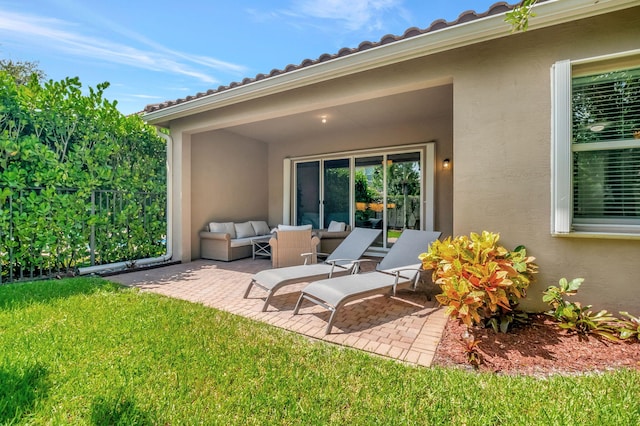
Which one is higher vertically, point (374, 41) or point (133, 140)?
point (374, 41)

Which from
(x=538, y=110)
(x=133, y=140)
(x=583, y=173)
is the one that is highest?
(x=133, y=140)

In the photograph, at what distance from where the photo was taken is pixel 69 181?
20.6ft

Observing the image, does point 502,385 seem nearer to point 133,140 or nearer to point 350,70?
point 350,70

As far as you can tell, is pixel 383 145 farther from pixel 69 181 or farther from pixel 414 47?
pixel 69 181

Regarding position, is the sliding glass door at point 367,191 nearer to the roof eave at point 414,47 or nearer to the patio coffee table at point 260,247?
the patio coffee table at point 260,247

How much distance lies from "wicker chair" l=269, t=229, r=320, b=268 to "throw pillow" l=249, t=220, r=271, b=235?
296 cm

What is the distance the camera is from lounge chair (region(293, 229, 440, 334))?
3761mm

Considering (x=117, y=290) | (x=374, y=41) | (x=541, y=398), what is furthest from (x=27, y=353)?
(x=374, y=41)

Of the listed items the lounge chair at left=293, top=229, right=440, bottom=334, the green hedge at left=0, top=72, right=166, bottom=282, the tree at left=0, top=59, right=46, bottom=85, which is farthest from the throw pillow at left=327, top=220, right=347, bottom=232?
the tree at left=0, top=59, right=46, bottom=85

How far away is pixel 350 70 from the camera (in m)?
4.95

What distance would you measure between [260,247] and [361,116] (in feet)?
15.0

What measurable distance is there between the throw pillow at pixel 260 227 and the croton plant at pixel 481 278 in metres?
6.68

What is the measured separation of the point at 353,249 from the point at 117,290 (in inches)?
167

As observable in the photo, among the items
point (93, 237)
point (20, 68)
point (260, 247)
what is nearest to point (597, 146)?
point (260, 247)
